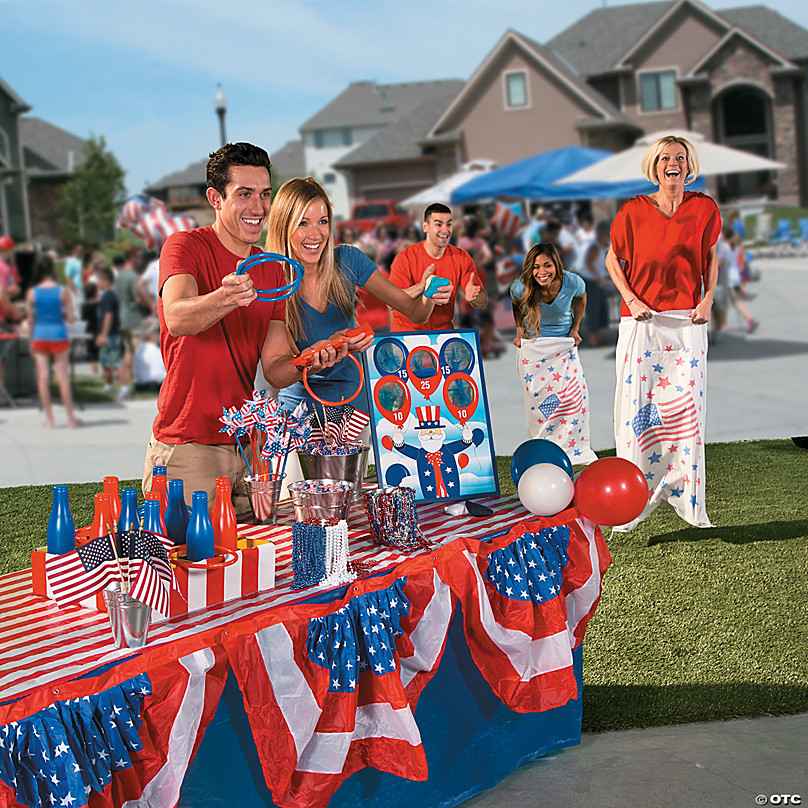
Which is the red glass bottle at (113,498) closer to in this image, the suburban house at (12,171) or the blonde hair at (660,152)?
the blonde hair at (660,152)

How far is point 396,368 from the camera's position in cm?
327

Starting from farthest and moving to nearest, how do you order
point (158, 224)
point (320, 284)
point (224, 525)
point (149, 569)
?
point (158, 224) < point (320, 284) < point (224, 525) < point (149, 569)

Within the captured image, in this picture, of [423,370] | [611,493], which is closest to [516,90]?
[423,370]

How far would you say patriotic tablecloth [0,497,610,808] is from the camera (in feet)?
6.41

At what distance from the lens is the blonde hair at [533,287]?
6.21 meters

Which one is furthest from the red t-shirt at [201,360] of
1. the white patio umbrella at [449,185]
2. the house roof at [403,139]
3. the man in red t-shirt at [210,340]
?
the house roof at [403,139]

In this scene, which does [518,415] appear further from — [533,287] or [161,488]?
[161,488]

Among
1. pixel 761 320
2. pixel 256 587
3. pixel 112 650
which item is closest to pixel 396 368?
pixel 256 587

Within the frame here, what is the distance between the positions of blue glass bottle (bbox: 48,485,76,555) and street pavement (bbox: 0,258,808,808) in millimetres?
1380

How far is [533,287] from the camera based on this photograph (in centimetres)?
633

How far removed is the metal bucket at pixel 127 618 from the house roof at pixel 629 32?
36.4 meters

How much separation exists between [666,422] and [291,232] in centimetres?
253

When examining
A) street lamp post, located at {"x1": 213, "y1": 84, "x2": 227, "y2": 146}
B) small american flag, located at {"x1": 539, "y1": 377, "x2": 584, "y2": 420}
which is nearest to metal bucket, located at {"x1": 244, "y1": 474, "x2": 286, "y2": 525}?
small american flag, located at {"x1": 539, "y1": 377, "x2": 584, "y2": 420}

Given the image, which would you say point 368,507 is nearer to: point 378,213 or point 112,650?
point 112,650
